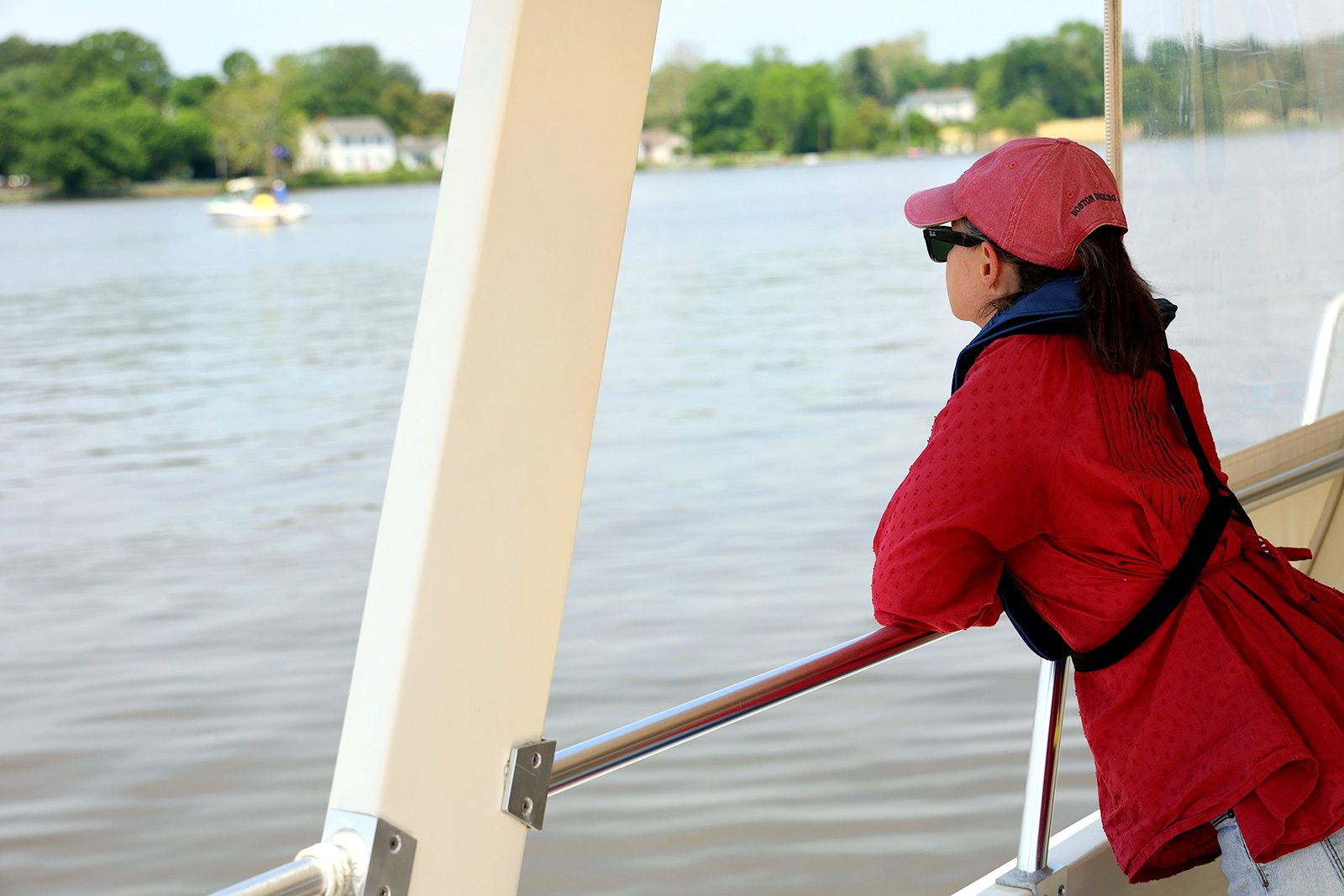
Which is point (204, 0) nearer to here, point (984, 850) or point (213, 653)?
point (213, 653)

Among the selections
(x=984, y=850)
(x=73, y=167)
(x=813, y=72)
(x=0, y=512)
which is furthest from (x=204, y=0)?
(x=984, y=850)

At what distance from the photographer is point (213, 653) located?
6.46 m

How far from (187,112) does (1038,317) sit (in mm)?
49350

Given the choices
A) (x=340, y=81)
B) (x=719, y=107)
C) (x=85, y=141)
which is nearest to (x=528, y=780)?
(x=85, y=141)

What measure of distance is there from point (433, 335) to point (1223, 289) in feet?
4.98

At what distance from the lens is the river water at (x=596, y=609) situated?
4.29m

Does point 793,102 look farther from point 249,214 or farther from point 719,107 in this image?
point 249,214

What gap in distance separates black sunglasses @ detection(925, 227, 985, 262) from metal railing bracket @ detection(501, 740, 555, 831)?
54 centimetres

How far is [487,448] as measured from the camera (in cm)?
79

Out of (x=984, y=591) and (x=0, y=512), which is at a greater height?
(x=984, y=591)

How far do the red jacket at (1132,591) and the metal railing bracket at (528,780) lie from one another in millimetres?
326

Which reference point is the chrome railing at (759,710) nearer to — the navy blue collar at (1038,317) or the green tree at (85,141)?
the navy blue collar at (1038,317)

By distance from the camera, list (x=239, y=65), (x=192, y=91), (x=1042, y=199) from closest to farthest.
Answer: (x=1042, y=199) → (x=192, y=91) → (x=239, y=65)

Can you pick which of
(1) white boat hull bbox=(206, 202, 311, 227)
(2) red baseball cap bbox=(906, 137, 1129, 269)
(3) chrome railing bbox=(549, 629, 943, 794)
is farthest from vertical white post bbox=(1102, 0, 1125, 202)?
(1) white boat hull bbox=(206, 202, 311, 227)
